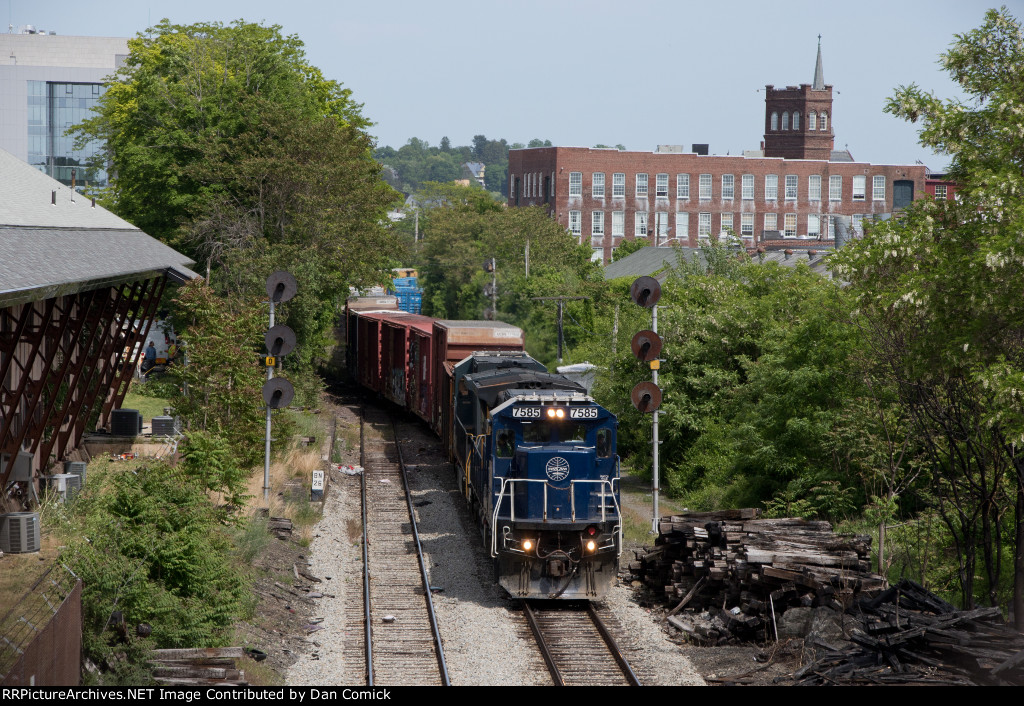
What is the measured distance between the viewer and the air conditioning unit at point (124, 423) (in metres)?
27.2

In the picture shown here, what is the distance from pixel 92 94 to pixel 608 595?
12361 cm

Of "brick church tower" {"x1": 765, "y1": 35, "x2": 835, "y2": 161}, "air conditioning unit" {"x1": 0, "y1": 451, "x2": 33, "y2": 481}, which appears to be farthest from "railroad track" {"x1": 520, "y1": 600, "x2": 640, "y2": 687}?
"brick church tower" {"x1": 765, "y1": 35, "x2": 835, "y2": 161}

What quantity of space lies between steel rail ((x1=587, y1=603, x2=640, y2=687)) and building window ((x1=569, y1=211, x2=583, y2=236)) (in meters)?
83.6

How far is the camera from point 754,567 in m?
16.8

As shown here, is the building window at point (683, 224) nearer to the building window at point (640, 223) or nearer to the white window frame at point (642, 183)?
the building window at point (640, 223)

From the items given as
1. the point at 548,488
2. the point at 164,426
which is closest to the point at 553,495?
the point at 548,488

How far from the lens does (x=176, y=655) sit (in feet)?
45.5

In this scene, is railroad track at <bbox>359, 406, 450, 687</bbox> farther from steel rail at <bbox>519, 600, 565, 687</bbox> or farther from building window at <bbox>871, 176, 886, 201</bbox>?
building window at <bbox>871, 176, 886, 201</bbox>

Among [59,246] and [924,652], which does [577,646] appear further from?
[59,246]

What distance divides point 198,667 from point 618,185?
9073 cm

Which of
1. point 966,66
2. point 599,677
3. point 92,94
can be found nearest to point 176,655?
point 599,677

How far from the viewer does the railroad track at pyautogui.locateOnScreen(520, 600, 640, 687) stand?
1466cm

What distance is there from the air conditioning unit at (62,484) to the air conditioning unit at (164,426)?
19.3ft
